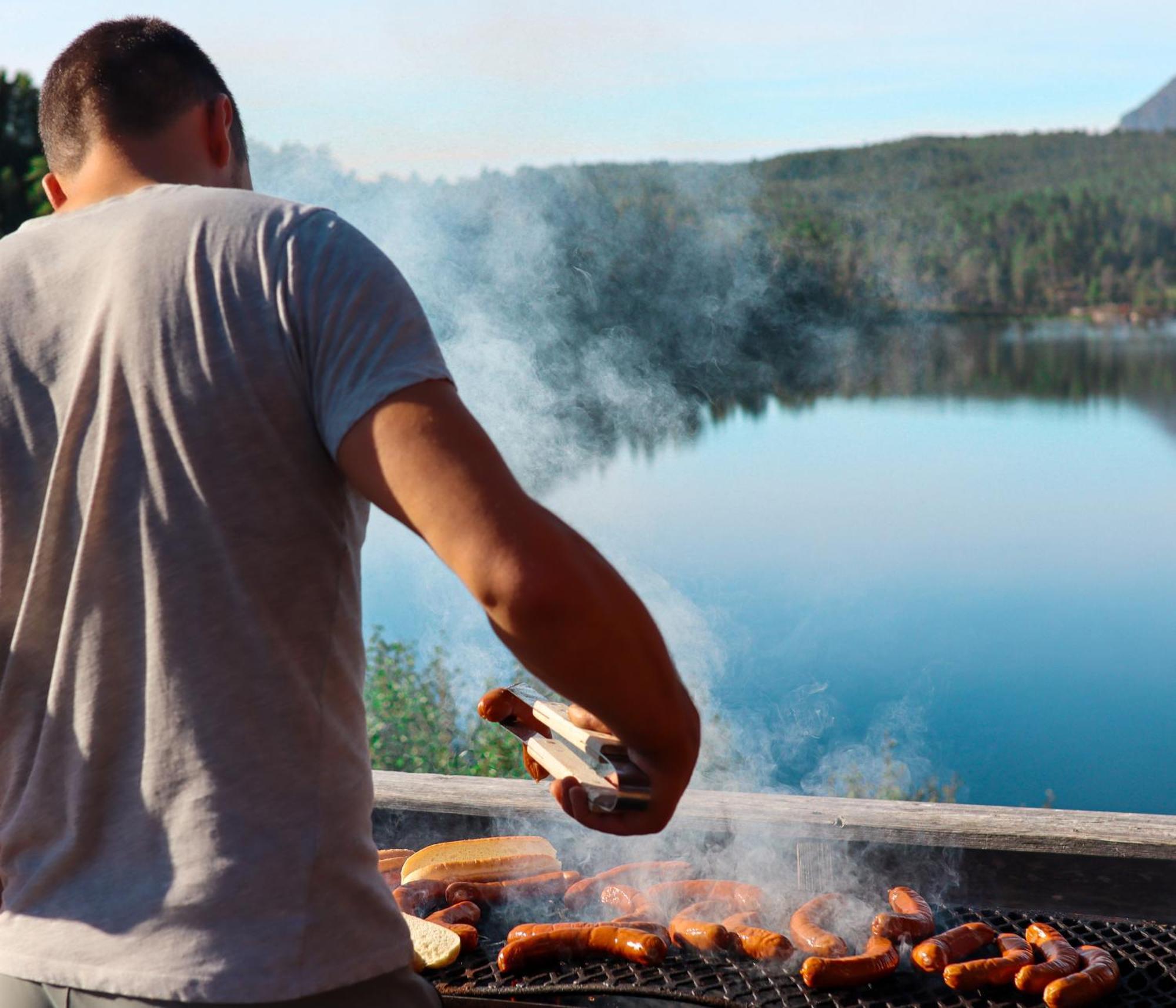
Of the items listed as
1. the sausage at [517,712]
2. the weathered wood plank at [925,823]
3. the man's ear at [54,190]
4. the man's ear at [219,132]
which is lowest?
the weathered wood plank at [925,823]

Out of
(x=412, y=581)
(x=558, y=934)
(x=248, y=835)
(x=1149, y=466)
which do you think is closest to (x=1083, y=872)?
(x=558, y=934)

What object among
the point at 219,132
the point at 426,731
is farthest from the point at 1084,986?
the point at 426,731

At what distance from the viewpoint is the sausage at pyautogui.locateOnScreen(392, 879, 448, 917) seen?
8.54 ft

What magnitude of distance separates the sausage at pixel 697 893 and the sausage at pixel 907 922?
28 centimetres

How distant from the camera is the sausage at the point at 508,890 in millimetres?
2617

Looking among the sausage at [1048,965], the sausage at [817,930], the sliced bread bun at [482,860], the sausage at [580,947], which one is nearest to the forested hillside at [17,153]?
the sliced bread bun at [482,860]

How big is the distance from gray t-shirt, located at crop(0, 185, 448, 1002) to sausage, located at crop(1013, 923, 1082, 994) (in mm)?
1635

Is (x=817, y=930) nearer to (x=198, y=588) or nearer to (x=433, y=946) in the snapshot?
(x=433, y=946)

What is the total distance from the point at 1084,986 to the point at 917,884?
60 centimetres

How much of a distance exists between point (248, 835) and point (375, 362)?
1.34ft

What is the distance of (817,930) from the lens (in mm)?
2375

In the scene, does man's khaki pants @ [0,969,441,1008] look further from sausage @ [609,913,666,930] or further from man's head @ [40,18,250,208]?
sausage @ [609,913,666,930]

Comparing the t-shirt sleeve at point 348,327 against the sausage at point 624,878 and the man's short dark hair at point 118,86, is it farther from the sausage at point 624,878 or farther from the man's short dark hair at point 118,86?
the sausage at point 624,878

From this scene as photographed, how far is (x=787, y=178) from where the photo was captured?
635cm
